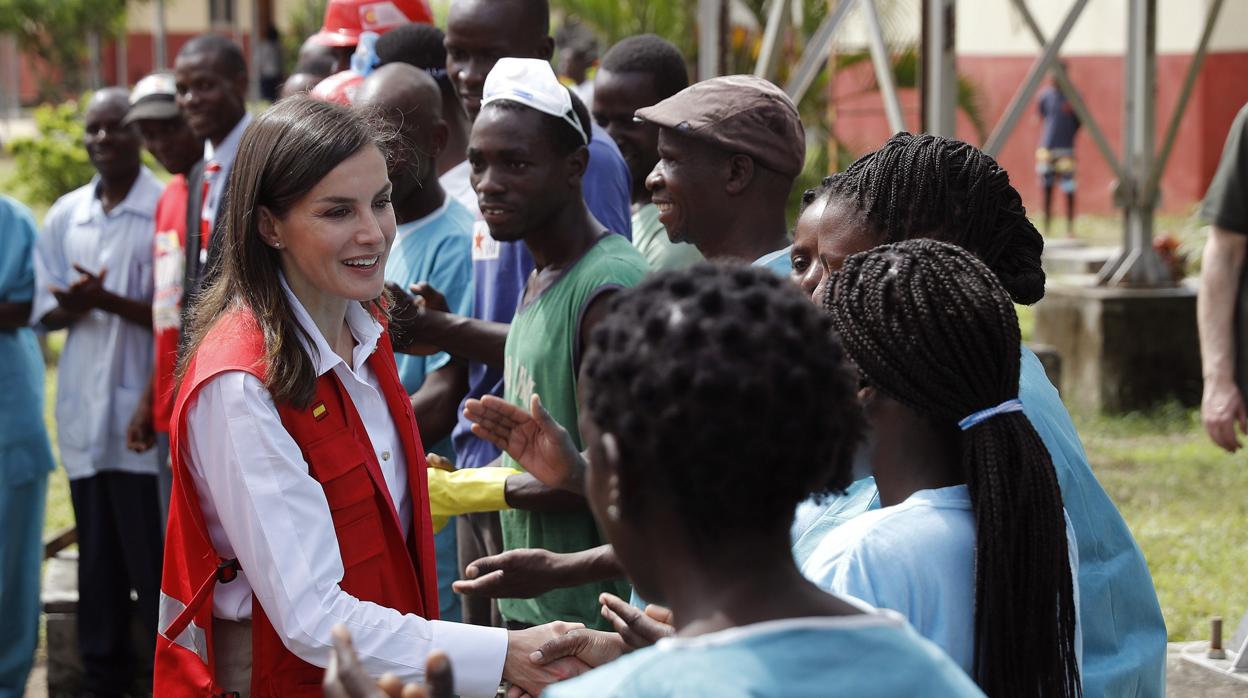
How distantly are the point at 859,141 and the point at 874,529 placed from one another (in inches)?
558

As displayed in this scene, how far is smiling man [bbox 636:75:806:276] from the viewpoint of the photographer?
3910 mm

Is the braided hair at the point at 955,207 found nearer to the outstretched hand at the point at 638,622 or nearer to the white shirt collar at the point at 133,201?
the outstretched hand at the point at 638,622

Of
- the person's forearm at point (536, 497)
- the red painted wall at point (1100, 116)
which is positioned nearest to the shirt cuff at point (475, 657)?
the person's forearm at point (536, 497)

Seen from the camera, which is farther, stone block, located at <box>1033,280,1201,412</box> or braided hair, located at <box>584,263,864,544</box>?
stone block, located at <box>1033,280,1201,412</box>

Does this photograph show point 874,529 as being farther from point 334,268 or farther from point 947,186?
point 334,268

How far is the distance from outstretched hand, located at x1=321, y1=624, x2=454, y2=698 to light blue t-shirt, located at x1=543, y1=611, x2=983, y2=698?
164mm

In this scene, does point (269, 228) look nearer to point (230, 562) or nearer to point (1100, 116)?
point (230, 562)

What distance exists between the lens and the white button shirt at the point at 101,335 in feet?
19.8

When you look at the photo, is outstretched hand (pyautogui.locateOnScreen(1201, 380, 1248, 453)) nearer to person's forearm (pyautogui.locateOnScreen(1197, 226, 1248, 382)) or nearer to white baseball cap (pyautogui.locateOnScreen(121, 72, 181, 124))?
person's forearm (pyautogui.locateOnScreen(1197, 226, 1248, 382))

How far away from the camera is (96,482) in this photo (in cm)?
612

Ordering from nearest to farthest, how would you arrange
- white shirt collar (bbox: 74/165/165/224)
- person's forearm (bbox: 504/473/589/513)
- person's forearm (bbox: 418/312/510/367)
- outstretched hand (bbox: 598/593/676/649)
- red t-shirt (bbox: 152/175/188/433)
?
outstretched hand (bbox: 598/593/676/649)
person's forearm (bbox: 504/473/589/513)
person's forearm (bbox: 418/312/510/367)
red t-shirt (bbox: 152/175/188/433)
white shirt collar (bbox: 74/165/165/224)

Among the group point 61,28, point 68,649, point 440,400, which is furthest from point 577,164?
point 61,28

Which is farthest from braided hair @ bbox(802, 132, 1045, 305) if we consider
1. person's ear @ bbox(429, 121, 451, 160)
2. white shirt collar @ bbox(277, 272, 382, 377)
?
person's ear @ bbox(429, 121, 451, 160)

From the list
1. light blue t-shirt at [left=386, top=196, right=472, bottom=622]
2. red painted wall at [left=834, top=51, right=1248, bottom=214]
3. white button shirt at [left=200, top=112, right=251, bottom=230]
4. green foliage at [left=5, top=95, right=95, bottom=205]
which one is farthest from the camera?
red painted wall at [left=834, top=51, right=1248, bottom=214]
